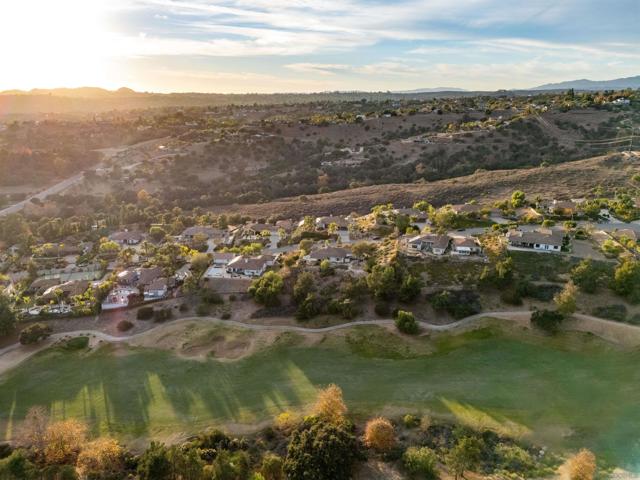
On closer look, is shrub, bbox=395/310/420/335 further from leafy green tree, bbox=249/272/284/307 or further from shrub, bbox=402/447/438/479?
shrub, bbox=402/447/438/479

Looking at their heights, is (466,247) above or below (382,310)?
above

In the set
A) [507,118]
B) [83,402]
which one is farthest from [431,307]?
[507,118]

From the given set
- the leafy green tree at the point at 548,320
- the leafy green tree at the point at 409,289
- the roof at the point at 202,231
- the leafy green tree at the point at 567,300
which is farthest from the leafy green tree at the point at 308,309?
the roof at the point at 202,231

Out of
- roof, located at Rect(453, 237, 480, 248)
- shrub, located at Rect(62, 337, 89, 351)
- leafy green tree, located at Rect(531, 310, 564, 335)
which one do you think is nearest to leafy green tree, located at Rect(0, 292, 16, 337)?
shrub, located at Rect(62, 337, 89, 351)

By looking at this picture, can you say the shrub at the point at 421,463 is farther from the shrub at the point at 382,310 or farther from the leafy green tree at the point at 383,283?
the leafy green tree at the point at 383,283

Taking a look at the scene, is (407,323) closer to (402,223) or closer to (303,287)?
(303,287)

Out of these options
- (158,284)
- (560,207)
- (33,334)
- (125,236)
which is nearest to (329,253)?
(158,284)

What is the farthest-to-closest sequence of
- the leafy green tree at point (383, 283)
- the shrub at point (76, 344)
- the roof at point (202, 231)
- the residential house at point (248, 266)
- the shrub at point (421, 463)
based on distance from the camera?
the roof at point (202, 231) < the residential house at point (248, 266) < the leafy green tree at point (383, 283) < the shrub at point (76, 344) < the shrub at point (421, 463)
